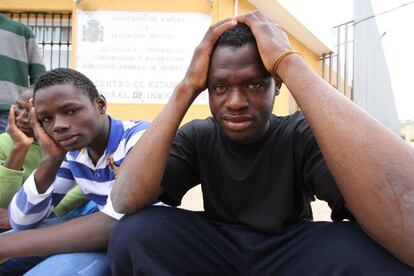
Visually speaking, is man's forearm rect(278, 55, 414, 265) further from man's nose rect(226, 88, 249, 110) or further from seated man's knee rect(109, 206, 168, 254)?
seated man's knee rect(109, 206, 168, 254)

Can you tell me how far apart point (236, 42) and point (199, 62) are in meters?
0.15

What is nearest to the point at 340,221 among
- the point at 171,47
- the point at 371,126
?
the point at 371,126

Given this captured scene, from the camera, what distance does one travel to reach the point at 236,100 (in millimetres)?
1412

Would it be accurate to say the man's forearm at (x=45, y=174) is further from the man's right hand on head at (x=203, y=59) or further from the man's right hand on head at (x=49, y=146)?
the man's right hand on head at (x=203, y=59)

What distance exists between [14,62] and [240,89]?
7.50ft

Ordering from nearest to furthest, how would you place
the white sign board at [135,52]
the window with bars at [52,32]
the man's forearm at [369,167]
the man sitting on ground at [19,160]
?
1. the man's forearm at [369,167]
2. the man sitting on ground at [19,160]
3. the white sign board at [135,52]
4. the window with bars at [52,32]

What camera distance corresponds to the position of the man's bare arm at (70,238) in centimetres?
159

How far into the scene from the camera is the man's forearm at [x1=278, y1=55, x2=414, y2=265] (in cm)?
109

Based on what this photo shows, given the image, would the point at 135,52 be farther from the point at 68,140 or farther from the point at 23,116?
the point at 68,140

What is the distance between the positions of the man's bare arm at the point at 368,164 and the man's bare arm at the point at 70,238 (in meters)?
0.89

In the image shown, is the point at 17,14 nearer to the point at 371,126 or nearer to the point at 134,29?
the point at 134,29

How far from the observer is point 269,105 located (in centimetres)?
148

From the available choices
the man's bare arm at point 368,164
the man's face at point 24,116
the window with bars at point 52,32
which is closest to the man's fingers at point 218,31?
the man's bare arm at point 368,164

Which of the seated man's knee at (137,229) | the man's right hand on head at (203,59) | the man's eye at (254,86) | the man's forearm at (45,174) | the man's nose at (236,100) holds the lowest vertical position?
the seated man's knee at (137,229)
